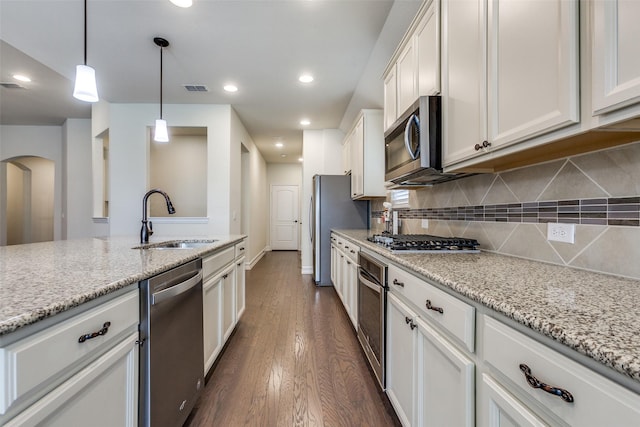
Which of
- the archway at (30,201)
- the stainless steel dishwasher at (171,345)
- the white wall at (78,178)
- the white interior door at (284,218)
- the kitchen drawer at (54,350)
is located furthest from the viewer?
the white interior door at (284,218)

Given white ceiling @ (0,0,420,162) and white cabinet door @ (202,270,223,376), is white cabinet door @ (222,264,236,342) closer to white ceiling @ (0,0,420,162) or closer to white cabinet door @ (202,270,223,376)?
white cabinet door @ (202,270,223,376)

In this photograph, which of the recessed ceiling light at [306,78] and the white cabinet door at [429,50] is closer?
the white cabinet door at [429,50]

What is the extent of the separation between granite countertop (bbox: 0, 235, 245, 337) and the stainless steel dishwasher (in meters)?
0.08

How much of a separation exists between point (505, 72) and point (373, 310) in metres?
1.40

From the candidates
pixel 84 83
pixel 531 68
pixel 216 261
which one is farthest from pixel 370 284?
pixel 84 83

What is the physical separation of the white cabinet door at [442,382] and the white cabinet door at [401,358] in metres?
0.07

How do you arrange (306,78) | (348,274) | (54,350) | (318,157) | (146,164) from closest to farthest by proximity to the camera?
1. (54,350)
2. (348,274)
3. (306,78)
4. (146,164)
5. (318,157)

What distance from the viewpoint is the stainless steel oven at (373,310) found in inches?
61.2

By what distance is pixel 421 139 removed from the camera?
1550 mm

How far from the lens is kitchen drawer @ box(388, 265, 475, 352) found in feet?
2.72

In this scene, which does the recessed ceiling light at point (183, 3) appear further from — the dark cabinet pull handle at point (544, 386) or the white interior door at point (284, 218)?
the white interior door at point (284, 218)

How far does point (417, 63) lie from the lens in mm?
1750

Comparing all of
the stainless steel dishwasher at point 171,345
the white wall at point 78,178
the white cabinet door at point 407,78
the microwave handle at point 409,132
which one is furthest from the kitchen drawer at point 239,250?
the white wall at point 78,178

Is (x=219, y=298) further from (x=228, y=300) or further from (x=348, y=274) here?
(x=348, y=274)
